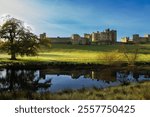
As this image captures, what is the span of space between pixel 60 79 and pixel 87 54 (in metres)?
16.3

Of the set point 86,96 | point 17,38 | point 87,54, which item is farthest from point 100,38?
point 86,96

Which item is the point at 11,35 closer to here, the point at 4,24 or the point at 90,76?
the point at 4,24

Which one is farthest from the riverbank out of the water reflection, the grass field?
the grass field

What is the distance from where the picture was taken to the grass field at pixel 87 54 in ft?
109

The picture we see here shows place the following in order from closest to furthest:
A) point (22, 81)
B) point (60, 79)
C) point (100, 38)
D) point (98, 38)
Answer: point (22, 81)
point (60, 79)
point (98, 38)
point (100, 38)

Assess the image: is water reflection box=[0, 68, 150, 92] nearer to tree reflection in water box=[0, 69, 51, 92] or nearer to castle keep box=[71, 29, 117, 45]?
tree reflection in water box=[0, 69, 51, 92]

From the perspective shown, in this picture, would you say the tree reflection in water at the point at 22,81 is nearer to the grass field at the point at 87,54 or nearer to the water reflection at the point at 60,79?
the water reflection at the point at 60,79

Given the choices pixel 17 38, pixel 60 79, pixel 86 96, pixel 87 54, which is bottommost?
pixel 60 79

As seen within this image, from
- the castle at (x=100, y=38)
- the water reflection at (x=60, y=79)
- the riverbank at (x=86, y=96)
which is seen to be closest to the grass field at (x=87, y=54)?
the castle at (x=100, y=38)

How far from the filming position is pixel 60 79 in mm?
22750

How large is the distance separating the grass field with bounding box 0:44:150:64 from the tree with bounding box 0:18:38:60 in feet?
3.56

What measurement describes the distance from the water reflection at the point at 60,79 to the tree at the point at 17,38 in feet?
22.7

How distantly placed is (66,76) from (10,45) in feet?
37.3

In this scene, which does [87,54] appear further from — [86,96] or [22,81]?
[86,96]
